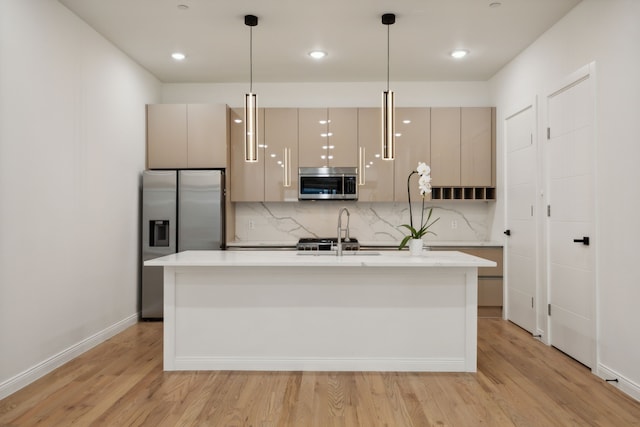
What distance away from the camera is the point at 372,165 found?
517cm

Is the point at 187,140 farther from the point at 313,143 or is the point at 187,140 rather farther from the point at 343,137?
the point at 343,137

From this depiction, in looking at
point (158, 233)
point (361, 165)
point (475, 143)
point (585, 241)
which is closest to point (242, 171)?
point (158, 233)

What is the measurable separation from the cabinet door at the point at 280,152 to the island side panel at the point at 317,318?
2.07m

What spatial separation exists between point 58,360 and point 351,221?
3391 millimetres

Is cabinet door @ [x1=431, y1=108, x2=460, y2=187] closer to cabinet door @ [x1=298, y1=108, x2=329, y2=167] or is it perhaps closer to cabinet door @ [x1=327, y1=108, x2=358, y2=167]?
cabinet door @ [x1=327, y1=108, x2=358, y2=167]

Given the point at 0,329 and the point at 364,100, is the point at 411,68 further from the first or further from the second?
Result: the point at 0,329

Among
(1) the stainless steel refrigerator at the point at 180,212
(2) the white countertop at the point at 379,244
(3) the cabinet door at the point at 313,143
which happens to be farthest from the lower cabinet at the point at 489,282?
(1) the stainless steel refrigerator at the point at 180,212

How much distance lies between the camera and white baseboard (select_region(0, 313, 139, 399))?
2821mm

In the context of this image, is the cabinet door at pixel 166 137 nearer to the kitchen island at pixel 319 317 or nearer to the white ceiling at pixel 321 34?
the white ceiling at pixel 321 34

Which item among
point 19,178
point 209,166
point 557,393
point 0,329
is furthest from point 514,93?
point 0,329

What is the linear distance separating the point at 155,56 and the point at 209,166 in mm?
1259

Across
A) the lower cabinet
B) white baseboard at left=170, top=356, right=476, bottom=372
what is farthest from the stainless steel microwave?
white baseboard at left=170, top=356, right=476, bottom=372

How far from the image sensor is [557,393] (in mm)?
2811

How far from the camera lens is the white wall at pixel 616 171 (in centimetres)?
275
